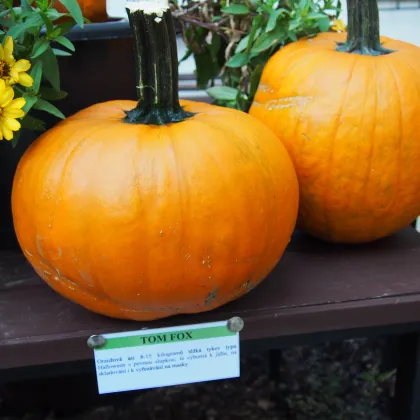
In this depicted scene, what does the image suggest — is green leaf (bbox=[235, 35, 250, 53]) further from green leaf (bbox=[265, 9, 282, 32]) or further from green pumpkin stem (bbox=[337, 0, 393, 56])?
green pumpkin stem (bbox=[337, 0, 393, 56])

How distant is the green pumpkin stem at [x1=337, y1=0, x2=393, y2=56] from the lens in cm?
89

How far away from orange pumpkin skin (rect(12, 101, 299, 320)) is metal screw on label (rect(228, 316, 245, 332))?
31 millimetres

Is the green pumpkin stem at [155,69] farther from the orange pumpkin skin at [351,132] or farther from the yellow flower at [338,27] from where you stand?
the yellow flower at [338,27]

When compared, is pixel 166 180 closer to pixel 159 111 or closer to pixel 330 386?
pixel 159 111

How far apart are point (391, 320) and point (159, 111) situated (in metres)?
0.42

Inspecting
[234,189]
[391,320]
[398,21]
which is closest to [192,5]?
[234,189]

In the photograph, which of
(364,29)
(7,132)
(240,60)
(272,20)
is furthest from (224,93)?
(7,132)

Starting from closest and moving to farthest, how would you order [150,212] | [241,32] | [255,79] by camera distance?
[150,212]
[255,79]
[241,32]

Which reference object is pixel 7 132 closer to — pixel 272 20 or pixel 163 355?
pixel 163 355

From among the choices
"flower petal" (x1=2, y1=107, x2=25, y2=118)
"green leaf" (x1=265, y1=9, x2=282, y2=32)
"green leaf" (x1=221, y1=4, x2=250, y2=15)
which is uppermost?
"green leaf" (x1=221, y1=4, x2=250, y2=15)

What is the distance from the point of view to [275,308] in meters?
0.77

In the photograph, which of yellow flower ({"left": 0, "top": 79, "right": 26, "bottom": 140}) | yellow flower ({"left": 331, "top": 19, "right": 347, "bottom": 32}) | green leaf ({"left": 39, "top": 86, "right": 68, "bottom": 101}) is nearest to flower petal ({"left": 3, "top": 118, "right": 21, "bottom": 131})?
yellow flower ({"left": 0, "top": 79, "right": 26, "bottom": 140})

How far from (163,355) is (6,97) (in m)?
0.37

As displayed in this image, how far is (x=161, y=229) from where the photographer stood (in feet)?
2.18
